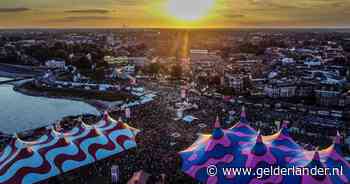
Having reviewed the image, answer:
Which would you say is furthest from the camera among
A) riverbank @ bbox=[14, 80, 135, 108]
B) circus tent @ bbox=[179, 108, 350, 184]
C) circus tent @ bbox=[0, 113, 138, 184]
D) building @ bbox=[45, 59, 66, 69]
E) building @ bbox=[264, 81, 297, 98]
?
building @ bbox=[45, 59, 66, 69]

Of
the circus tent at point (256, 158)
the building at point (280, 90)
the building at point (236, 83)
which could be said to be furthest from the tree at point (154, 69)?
the circus tent at point (256, 158)

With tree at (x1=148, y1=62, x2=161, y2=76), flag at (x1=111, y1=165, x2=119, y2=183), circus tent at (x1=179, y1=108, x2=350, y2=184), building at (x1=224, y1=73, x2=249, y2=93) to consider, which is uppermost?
tree at (x1=148, y1=62, x2=161, y2=76)

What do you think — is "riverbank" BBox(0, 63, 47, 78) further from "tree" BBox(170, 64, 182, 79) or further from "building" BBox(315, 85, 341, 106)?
"building" BBox(315, 85, 341, 106)

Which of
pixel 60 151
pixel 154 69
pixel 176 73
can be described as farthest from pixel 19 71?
pixel 60 151

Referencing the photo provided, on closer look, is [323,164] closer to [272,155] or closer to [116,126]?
[272,155]

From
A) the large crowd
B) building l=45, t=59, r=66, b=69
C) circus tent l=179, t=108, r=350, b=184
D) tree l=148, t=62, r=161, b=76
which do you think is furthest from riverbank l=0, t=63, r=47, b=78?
circus tent l=179, t=108, r=350, b=184
